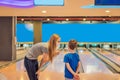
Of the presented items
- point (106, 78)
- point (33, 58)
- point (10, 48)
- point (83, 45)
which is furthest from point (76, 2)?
point (83, 45)

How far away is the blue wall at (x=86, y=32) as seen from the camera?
2055 centimetres

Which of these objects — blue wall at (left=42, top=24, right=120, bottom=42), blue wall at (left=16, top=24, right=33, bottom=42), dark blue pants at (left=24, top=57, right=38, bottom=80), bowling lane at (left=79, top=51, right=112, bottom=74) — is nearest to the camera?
dark blue pants at (left=24, top=57, right=38, bottom=80)

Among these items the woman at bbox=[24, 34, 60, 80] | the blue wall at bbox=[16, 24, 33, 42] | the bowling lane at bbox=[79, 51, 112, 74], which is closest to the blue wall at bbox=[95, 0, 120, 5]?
the woman at bbox=[24, 34, 60, 80]

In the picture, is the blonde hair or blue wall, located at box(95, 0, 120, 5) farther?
blue wall, located at box(95, 0, 120, 5)

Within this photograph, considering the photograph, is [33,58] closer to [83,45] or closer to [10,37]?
[10,37]

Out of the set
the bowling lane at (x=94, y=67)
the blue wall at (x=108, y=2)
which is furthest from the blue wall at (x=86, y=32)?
the blue wall at (x=108, y=2)

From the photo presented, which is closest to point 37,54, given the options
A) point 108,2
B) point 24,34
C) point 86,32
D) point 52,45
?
point 52,45

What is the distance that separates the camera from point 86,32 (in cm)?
2055

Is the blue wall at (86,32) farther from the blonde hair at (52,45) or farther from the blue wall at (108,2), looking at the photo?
the blonde hair at (52,45)

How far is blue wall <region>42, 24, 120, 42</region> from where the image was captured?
20.5 metres

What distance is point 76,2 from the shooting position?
8.06 meters

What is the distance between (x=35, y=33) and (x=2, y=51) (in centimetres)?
903

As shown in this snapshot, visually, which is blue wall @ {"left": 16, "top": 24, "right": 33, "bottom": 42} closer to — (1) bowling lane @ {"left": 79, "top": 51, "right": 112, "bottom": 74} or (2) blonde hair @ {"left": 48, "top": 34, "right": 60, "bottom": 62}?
(1) bowling lane @ {"left": 79, "top": 51, "right": 112, "bottom": 74}

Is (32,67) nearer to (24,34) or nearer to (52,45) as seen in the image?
(52,45)
